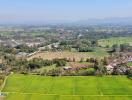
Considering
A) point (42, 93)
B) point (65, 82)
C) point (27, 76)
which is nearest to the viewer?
point (42, 93)

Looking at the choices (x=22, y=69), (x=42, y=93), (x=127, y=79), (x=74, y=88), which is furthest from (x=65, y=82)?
(x=22, y=69)

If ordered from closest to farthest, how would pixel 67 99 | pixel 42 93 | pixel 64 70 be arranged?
pixel 67 99, pixel 42 93, pixel 64 70

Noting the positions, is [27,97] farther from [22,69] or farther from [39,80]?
[22,69]

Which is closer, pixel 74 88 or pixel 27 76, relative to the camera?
pixel 74 88

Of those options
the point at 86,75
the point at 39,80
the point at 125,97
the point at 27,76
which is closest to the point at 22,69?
the point at 27,76

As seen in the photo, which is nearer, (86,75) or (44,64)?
(86,75)

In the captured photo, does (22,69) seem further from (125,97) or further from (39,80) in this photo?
(125,97)
